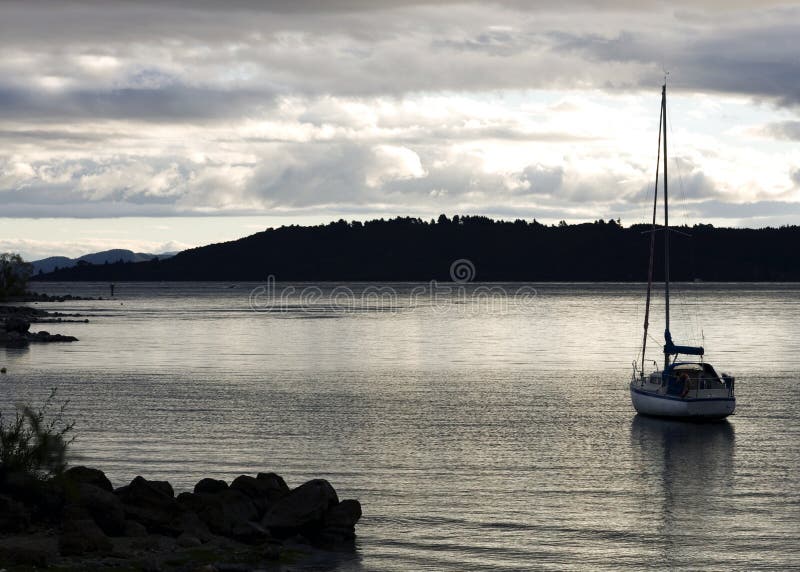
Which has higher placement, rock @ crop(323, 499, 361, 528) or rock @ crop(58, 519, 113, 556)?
rock @ crop(58, 519, 113, 556)

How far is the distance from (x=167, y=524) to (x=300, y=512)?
3.35m

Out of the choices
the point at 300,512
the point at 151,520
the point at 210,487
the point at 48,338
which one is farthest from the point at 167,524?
the point at 48,338

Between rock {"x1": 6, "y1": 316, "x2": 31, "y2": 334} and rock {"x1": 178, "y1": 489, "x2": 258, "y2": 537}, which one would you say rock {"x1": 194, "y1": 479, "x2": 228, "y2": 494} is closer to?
rock {"x1": 178, "y1": 489, "x2": 258, "y2": 537}

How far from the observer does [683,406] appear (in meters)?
51.8

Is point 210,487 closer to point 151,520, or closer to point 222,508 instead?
point 222,508

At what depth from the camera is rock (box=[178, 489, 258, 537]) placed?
87.2ft

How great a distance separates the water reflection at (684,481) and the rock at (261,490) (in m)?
10.2

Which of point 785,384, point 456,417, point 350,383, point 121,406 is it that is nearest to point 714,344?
point 785,384

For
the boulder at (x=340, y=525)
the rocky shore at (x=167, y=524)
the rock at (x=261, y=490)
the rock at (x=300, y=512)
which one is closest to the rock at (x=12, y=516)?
the rocky shore at (x=167, y=524)

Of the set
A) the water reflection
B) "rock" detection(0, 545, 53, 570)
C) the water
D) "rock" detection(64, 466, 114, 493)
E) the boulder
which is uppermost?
"rock" detection(64, 466, 114, 493)

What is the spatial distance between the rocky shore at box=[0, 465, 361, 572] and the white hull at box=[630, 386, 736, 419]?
27790 mm

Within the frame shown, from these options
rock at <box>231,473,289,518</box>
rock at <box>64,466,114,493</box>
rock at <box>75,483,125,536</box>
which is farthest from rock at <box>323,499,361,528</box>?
rock at <box>64,466,114,493</box>

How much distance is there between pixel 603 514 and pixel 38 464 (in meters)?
15.9

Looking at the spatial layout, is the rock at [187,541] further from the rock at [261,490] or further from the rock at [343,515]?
the rock at [343,515]
